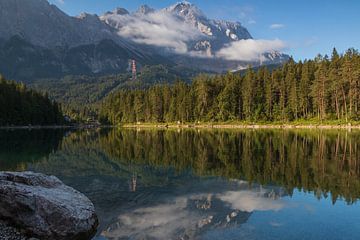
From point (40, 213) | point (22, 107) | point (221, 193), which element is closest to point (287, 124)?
point (221, 193)

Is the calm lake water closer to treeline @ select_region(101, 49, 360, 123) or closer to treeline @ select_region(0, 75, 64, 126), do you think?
treeline @ select_region(101, 49, 360, 123)

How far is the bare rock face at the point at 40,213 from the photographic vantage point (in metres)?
15.0

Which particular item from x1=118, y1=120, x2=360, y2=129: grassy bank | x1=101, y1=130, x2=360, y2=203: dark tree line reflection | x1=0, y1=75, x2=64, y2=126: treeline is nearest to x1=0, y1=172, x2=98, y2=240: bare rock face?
x1=101, y1=130, x2=360, y2=203: dark tree line reflection

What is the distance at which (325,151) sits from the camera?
46.1 m

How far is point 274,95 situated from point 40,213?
416 ft

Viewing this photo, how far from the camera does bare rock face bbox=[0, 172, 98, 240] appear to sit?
15.0 metres

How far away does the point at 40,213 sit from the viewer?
15.1 m

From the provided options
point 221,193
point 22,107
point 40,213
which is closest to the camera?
point 40,213

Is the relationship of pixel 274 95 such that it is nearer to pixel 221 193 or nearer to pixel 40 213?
pixel 221 193

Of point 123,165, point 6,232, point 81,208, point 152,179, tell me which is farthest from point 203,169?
point 6,232

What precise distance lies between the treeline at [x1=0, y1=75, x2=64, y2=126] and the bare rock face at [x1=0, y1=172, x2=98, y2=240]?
137 meters

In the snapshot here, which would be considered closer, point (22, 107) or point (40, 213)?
point (40, 213)

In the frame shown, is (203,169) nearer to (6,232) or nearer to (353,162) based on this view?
(353,162)

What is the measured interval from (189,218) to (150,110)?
166593mm
